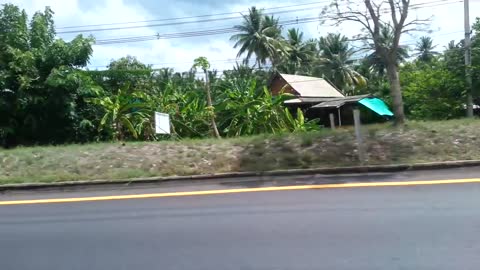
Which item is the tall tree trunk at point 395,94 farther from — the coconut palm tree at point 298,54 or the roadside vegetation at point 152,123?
the coconut palm tree at point 298,54

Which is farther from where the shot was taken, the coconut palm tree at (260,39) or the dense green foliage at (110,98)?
the coconut palm tree at (260,39)

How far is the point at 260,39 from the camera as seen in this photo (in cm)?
4450

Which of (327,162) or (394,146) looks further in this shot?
(394,146)

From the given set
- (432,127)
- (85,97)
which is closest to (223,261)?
(432,127)

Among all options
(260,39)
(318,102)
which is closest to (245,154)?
(318,102)

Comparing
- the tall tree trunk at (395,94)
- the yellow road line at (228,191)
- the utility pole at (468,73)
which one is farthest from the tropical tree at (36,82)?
the utility pole at (468,73)

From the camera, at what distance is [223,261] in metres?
4.39

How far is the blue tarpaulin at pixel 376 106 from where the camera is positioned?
107 ft

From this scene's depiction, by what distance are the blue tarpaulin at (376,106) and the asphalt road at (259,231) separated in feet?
87.0

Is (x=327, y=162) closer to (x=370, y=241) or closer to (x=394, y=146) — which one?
(x=394, y=146)

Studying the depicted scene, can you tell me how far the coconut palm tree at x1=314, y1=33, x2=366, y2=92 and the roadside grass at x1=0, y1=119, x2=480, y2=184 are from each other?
38608 millimetres

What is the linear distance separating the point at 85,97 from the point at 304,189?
521 inches

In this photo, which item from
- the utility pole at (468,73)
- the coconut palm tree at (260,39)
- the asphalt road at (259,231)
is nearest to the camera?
the asphalt road at (259,231)

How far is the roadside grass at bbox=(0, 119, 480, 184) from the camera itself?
8.94 m
